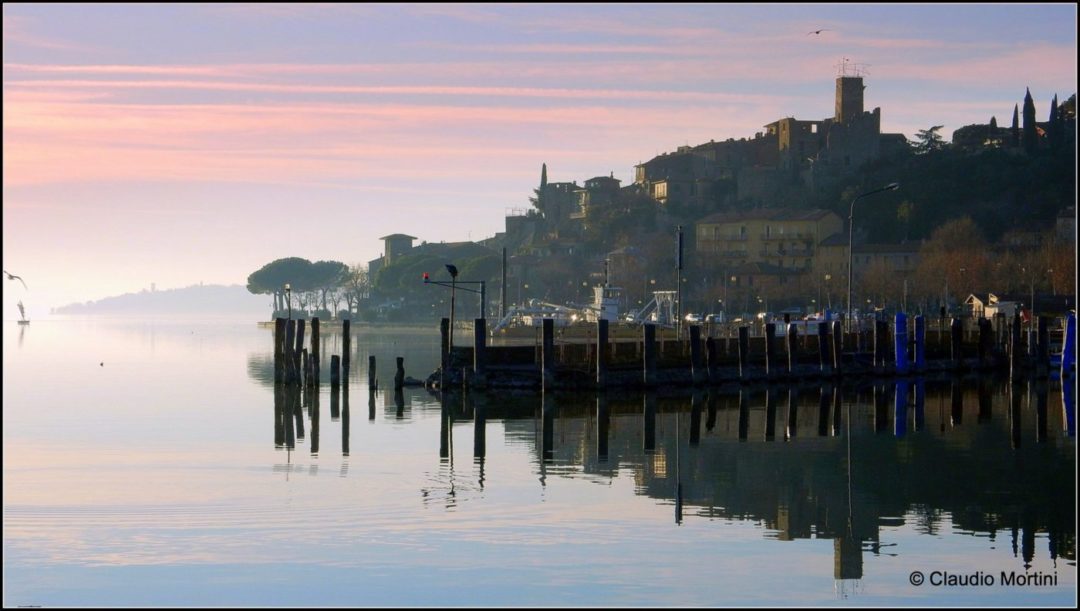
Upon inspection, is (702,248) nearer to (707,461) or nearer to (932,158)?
(932,158)

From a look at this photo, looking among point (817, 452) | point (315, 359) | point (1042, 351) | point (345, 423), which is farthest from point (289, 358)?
point (1042, 351)

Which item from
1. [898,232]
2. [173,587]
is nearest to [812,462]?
[173,587]

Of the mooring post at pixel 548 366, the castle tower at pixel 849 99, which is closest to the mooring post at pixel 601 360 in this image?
the mooring post at pixel 548 366

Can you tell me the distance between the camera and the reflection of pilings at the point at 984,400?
45.8 m

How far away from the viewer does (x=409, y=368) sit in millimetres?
82125

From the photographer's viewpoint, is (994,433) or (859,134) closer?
(994,433)

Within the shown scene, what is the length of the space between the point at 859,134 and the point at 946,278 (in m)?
63.5

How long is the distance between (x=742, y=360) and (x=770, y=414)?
10.8 meters

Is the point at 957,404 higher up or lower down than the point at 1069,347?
lower down

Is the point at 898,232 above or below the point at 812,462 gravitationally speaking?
above

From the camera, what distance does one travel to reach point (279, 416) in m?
47.1

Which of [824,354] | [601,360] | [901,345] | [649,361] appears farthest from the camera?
[901,345]

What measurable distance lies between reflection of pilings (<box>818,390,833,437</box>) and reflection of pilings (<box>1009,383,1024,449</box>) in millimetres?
4933

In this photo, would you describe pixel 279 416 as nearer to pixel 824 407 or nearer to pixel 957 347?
pixel 824 407
